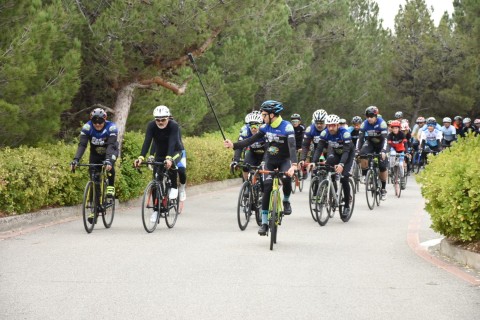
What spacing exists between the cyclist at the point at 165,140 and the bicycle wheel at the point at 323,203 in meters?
2.31

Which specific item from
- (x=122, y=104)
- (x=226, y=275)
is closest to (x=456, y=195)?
(x=226, y=275)

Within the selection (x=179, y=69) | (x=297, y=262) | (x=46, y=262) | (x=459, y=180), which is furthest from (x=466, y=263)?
(x=179, y=69)

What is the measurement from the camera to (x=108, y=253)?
11.3 meters

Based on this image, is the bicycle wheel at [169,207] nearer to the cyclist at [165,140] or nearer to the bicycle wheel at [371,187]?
the cyclist at [165,140]

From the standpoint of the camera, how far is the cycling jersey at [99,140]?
45.2ft

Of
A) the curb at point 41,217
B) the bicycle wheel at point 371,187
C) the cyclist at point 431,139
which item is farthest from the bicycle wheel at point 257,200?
the cyclist at point 431,139

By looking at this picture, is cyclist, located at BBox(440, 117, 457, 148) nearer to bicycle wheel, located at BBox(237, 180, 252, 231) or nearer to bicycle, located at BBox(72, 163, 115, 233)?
bicycle wheel, located at BBox(237, 180, 252, 231)

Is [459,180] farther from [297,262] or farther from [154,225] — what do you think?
[154,225]

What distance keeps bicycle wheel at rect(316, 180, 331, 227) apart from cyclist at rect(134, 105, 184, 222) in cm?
231

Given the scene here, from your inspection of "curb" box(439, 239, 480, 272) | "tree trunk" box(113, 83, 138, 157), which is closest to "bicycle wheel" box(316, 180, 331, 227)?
"curb" box(439, 239, 480, 272)

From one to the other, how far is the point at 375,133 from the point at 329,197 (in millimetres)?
4516

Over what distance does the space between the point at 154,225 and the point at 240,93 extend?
20.1 meters

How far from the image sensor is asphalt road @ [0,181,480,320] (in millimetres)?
7797

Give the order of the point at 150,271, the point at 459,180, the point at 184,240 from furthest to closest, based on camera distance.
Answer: the point at 184,240 < the point at 459,180 < the point at 150,271
